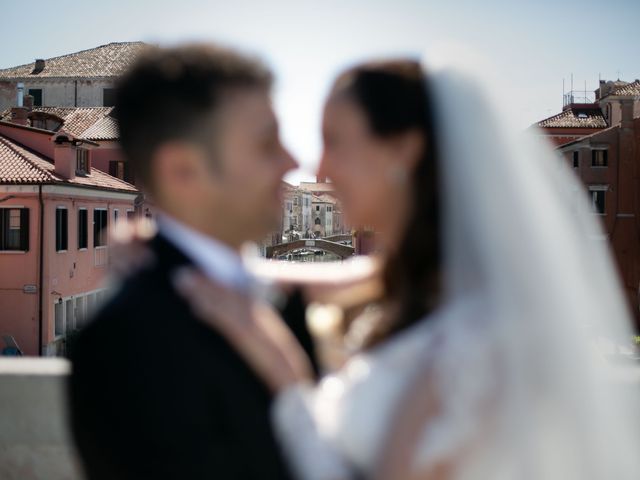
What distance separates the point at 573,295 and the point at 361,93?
0.58 metres

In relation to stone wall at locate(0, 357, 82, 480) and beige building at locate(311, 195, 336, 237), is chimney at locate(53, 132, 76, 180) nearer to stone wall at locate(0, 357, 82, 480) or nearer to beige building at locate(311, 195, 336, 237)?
stone wall at locate(0, 357, 82, 480)

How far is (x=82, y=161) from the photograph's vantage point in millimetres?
21391

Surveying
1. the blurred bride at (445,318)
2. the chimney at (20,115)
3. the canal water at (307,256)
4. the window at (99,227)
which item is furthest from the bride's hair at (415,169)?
the canal water at (307,256)

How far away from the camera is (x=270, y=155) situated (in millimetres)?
1443

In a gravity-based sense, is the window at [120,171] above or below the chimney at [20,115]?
below

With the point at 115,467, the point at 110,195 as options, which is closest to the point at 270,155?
the point at 115,467

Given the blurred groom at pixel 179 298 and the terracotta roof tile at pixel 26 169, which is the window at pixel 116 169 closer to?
the terracotta roof tile at pixel 26 169

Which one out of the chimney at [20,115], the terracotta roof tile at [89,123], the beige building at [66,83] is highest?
the beige building at [66,83]

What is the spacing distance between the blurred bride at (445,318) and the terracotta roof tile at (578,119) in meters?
34.6

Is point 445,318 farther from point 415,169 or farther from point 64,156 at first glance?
point 64,156

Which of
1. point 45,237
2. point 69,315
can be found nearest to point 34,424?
point 45,237

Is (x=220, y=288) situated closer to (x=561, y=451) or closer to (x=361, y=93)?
(x=361, y=93)

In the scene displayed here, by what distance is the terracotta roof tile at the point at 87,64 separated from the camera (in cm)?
3944

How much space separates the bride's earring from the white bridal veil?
0.08m
